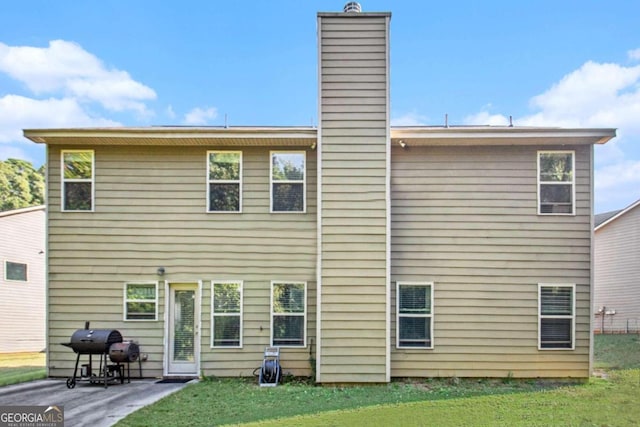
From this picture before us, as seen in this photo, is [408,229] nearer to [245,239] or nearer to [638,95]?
[245,239]

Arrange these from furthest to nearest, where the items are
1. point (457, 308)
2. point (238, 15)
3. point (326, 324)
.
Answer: point (238, 15), point (457, 308), point (326, 324)

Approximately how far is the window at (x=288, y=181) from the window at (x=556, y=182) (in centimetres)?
449

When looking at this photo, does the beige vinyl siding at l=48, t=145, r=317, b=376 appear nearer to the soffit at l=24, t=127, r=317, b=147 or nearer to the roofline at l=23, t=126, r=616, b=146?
the soffit at l=24, t=127, r=317, b=147

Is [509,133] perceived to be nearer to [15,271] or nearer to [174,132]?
[174,132]

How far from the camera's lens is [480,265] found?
7973mm

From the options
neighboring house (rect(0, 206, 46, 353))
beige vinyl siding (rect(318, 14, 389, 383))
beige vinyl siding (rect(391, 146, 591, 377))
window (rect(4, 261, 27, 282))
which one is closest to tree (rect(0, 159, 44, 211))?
neighboring house (rect(0, 206, 46, 353))

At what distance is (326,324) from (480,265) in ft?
10.1

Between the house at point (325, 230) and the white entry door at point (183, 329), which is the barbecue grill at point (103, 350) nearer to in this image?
the house at point (325, 230)

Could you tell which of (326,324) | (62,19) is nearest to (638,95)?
(326,324)

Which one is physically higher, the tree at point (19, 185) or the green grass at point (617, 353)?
the tree at point (19, 185)

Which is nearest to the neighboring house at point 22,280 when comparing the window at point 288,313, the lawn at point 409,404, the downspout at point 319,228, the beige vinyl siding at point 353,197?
the lawn at point 409,404

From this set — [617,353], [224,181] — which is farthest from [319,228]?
[617,353]

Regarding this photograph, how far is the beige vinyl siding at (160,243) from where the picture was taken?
795 cm

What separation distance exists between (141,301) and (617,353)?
1109cm
